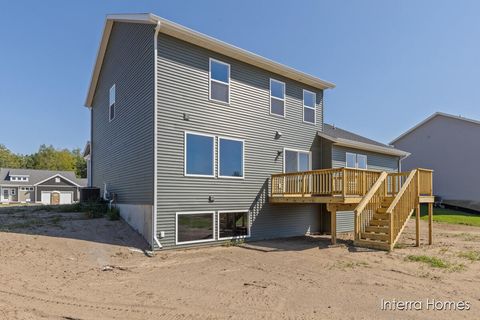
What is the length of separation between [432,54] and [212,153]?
11.2m

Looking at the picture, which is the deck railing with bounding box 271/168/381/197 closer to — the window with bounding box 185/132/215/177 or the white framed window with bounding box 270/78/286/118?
the white framed window with bounding box 270/78/286/118

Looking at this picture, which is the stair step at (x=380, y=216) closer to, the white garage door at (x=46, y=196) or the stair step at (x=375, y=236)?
the stair step at (x=375, y=236)

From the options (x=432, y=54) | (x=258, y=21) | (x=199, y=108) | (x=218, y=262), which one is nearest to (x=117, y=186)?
(x=199, y=108)

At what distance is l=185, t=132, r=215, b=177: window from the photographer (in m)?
10.8

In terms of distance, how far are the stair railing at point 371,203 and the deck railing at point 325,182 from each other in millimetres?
350

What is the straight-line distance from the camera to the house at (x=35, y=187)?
149 feet

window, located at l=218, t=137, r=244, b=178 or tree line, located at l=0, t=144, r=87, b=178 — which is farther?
tree line, located at l=0, t=144, r=87, b=178

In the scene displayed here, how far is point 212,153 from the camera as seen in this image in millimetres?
11406

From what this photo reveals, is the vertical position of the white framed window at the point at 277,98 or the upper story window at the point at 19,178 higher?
the white framed window at the point at 277,98

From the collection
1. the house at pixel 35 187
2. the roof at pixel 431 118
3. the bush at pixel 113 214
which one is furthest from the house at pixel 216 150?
the house at pixel 35 187

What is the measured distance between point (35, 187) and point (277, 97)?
4433 centimetres

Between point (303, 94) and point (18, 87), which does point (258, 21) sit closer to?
point (303, 94)

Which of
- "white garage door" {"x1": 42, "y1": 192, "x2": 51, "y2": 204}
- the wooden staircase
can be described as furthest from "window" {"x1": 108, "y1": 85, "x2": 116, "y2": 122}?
"white garage door" {"x1": 42, "y1": 192, "x2": 51, "y2": 204}

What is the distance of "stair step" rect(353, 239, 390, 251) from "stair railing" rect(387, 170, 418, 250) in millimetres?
170
